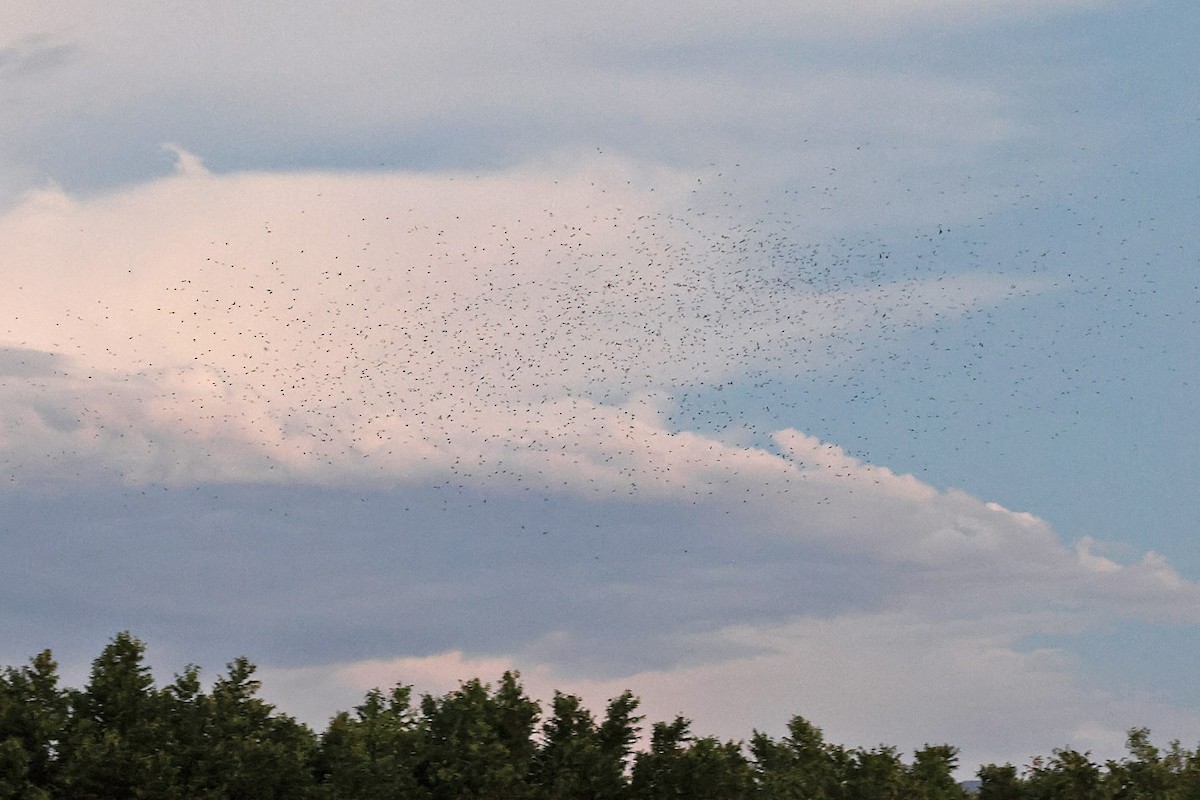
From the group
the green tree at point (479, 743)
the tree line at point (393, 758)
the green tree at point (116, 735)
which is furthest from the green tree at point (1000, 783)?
the green tree at point (116, 735)

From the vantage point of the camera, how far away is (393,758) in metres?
49.3

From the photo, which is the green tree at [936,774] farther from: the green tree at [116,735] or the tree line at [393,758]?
the green tree at [116,735]

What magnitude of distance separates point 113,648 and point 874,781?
1063 inches

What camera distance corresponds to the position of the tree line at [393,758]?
1809 inches

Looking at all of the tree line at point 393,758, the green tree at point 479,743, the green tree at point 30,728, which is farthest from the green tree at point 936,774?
the green tree at point 30,728

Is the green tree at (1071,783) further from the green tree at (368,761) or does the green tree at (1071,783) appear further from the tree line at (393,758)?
the green tree at (368,761)

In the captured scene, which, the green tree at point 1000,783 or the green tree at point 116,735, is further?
the green tree at point 1000,783

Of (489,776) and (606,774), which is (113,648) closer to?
(489,776)

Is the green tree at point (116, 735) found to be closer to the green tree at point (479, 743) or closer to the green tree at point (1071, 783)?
the green tree at point (479, 743)

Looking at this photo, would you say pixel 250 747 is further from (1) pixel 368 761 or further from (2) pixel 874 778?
(2) pixel 874 778

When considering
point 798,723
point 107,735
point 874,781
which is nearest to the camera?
point 107,735

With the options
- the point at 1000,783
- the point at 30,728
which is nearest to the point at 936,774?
the point at 1000,783

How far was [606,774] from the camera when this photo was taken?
50.2 metres

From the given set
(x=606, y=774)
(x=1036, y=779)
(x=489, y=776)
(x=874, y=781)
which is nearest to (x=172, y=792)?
(x=489, y=776)
